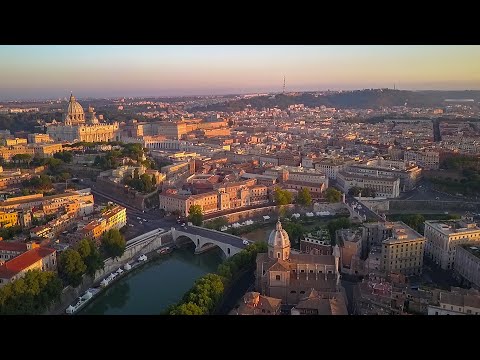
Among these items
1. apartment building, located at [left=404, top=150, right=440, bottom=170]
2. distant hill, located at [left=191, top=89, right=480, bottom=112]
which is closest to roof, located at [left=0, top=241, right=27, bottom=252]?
apartment building, located at [left=404, top=150, right=440, bottom=170]

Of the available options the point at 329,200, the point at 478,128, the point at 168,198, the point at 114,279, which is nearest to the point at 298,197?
the point at 329,200

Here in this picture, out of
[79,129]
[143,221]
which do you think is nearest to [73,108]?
[79,129]

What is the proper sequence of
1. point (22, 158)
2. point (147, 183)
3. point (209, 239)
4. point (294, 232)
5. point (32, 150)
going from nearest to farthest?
1. point (294, 232)
2. point (209, 239)
3. point (147, 183)
4. point (22, 158)
5. point (32, 150)

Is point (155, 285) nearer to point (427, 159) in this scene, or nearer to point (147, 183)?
point (147, 183)

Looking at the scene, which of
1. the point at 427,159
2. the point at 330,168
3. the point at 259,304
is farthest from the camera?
the point at 427,159

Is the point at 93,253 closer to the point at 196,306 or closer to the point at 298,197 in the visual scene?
the point at 196,306

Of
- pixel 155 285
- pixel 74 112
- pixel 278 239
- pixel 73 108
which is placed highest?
pixel 73 108

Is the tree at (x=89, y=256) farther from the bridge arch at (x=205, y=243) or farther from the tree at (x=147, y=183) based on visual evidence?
the tree at (x=147, y=183)
